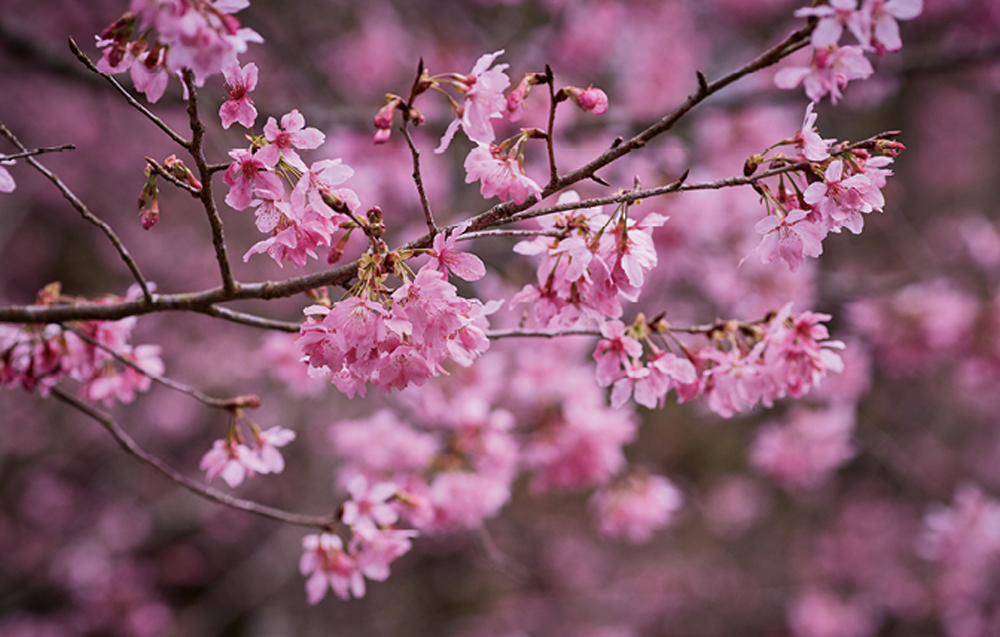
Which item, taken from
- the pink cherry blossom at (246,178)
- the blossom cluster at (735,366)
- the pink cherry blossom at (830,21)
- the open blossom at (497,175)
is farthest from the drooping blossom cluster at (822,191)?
the pink cherry blossom at (246,178)

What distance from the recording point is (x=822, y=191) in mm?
918

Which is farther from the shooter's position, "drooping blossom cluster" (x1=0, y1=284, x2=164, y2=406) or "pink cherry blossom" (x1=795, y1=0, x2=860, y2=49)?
A: "drooping blossom cluster" (x1=0, y1=284, x2=164, y2=406)

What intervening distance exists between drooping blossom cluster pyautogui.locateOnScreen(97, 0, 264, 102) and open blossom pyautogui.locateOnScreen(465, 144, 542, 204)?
36 cm

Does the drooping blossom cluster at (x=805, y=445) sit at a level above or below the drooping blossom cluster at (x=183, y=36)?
above

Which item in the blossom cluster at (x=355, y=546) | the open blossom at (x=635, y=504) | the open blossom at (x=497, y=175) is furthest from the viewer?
the open blossom at (x=635, y=504)

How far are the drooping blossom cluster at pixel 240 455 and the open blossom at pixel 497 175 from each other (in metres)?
0.76

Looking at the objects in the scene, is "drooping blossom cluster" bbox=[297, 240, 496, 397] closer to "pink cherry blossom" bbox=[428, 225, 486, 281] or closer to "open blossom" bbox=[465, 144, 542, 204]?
"pink cherry blossom" bbox=[428, 225, 486, 281]

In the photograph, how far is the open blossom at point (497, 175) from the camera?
97 cm

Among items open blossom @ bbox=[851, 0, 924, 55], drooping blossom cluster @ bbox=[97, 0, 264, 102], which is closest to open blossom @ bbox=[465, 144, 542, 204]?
drooping blossom cluster @ bbox=[97, 0, 264, 102]

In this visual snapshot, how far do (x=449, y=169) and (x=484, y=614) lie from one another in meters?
3.44

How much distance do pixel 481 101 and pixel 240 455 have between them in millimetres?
975

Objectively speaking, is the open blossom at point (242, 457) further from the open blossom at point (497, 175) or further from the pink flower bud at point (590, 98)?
the pink flower bud at point (590, 98)

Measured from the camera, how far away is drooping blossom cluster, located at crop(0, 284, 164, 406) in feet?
4.33

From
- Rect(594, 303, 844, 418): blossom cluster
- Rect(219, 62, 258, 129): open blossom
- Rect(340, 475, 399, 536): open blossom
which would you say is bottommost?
Rect(340, 475, 399, 536): open blossom
